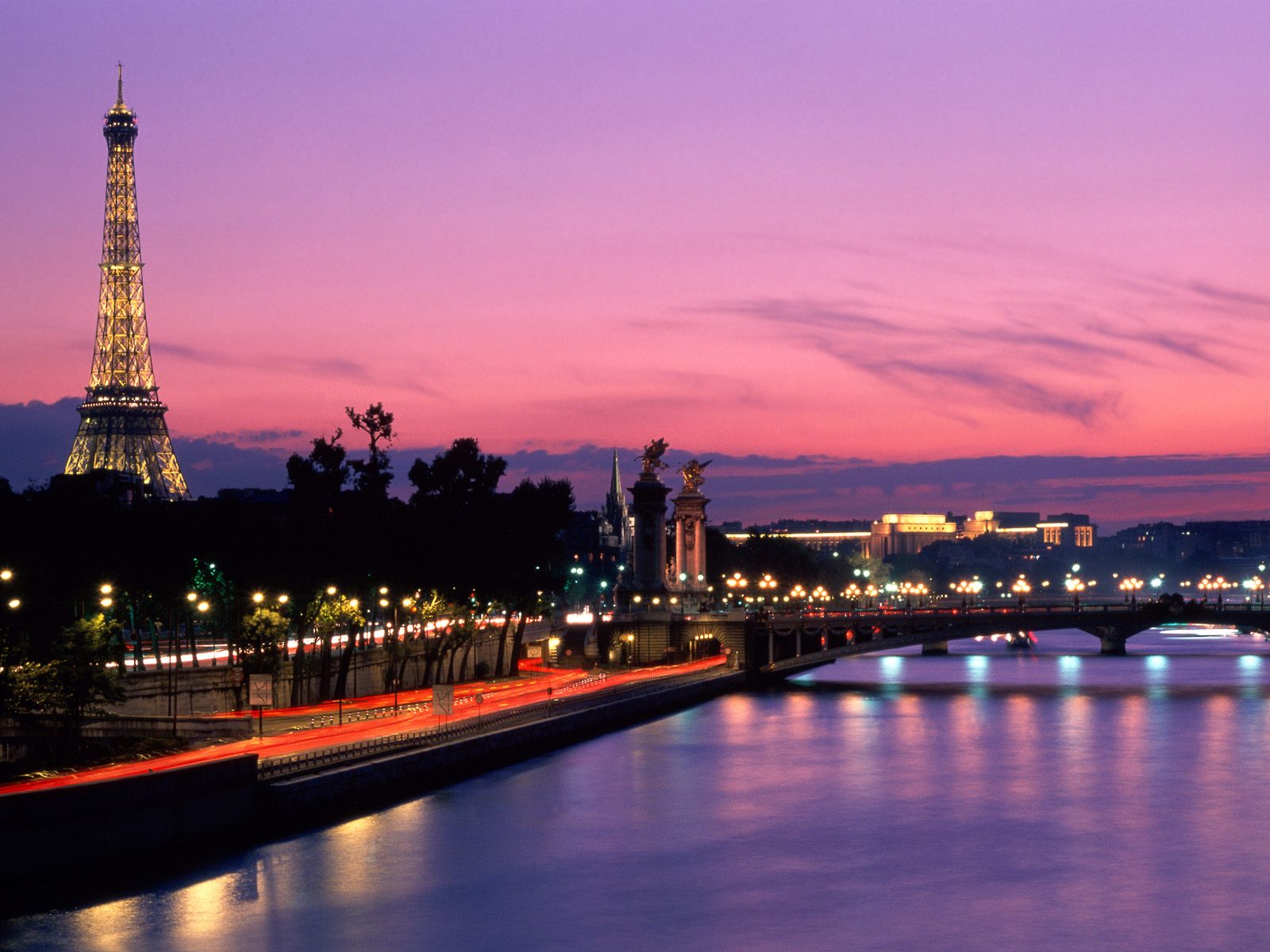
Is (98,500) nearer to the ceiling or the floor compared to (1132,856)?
nearer to the ceiling

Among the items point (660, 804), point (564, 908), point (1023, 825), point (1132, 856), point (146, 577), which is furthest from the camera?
point (146, 577)

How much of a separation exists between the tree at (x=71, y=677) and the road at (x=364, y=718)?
7.26 feet

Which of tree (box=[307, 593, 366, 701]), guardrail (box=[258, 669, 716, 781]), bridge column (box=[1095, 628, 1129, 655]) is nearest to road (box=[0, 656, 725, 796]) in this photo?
guardrail (box=[258, 669, 716, 781])

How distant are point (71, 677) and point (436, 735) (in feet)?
46.8

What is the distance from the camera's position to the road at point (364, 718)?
1806 inches

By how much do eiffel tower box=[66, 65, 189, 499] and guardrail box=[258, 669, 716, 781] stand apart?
74030 millimetres

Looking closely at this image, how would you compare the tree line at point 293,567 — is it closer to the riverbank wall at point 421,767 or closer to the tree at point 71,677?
the tree at point 71,677

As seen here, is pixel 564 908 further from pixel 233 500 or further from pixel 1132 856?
pixel 233 500

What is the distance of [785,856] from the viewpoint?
46875 mm

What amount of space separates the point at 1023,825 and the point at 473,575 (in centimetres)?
3798

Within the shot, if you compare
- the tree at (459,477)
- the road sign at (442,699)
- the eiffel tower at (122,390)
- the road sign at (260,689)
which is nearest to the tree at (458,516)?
the tree at (459,477)

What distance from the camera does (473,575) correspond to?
279 ft

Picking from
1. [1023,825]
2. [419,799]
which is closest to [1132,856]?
[1023,825]

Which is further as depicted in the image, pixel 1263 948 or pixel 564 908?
pixel 564 908
